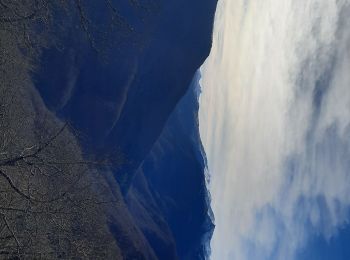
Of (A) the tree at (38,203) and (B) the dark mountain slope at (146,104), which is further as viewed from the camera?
(B) the dark mountain slope at (146,104)

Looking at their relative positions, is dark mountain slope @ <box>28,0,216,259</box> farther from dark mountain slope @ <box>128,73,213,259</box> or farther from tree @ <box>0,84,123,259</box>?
tree @ <box>0,84,123,259</box>

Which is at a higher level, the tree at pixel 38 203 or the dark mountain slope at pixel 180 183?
the dark mountain slope at pixel 180 183

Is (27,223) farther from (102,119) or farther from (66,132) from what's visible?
(102,119)

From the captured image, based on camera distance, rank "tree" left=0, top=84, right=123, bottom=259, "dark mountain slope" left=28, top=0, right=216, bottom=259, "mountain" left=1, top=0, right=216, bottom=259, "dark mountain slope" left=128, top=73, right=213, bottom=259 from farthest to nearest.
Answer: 1. "dark mountain slope" left=128, top=73, right=213, bottom=259
2. "dark mountain slope" left=28, top=0, right=216, bottom=259
3. "mountain" left=1, top=0, right=216, bottom=259
4. "tree" left=0, top=84, right=123, bottom=259

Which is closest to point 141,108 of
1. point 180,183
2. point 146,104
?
point 146,104

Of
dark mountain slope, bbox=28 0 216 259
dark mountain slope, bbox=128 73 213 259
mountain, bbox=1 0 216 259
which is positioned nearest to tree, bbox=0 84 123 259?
mountain, bbox=1 0 216 259

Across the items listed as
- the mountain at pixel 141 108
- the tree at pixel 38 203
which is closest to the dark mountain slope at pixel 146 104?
the mountain at pixel 141 108

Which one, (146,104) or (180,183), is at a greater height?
(180,183)

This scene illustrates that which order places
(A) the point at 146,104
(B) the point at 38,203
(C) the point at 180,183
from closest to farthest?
(B) the point at 38,203 → (A) the point at 146,104 → (C) the point at 180,183

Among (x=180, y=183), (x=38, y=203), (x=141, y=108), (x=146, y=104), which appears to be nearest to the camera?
(x=38, y=203)

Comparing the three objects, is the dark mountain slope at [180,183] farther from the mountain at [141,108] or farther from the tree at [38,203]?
the tree at [38,203]

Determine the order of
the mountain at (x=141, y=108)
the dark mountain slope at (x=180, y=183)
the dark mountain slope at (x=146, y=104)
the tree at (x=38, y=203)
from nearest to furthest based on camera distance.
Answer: the tree at (x=38, y=203), the mountain at (x=141, y=108), the dark mountain slope at (x=146, y=104), the dark mountain slope at (x=180, y=183)

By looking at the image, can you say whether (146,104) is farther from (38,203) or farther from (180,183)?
(38,203)
